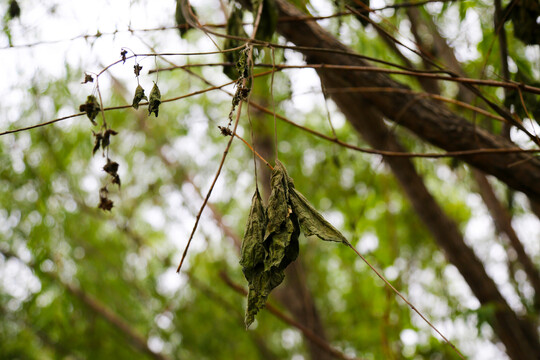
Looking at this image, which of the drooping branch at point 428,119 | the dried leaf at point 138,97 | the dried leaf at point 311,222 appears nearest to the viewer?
the dried leaf at point 311,222

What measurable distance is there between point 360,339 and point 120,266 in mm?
1869

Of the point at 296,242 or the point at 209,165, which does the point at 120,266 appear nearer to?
the point at 209,165

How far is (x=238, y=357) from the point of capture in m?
3.77

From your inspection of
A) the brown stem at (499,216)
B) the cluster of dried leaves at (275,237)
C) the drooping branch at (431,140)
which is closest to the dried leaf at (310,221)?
the cluster of dried leaves at (275,237)

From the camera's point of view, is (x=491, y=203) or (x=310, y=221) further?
(x=491, y=203)

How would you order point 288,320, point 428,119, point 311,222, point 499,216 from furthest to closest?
point 499,216 → point 288,320 → point 428,119 → point 311,222

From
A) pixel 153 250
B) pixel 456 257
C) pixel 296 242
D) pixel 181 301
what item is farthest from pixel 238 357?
Answer: pixel 296 242

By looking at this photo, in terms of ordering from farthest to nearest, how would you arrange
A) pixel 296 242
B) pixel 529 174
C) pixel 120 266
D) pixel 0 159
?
pixel 120 266
pixel 0 159
pixel 529 174
pixel 296 242

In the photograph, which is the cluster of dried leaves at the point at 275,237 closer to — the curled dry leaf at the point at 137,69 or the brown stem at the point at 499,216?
the curled dry leaf at the point at 137,69

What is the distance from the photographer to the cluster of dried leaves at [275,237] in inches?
28.3

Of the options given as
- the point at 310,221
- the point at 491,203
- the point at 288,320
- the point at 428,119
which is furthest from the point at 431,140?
the point at 491,203

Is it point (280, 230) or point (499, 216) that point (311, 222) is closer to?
point (280, 230)

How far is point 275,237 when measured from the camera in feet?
2.39

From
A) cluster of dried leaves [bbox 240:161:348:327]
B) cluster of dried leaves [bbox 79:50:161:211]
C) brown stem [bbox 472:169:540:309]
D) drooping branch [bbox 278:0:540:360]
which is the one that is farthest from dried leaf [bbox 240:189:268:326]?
brown stem [bbox 472:169:540:309]
